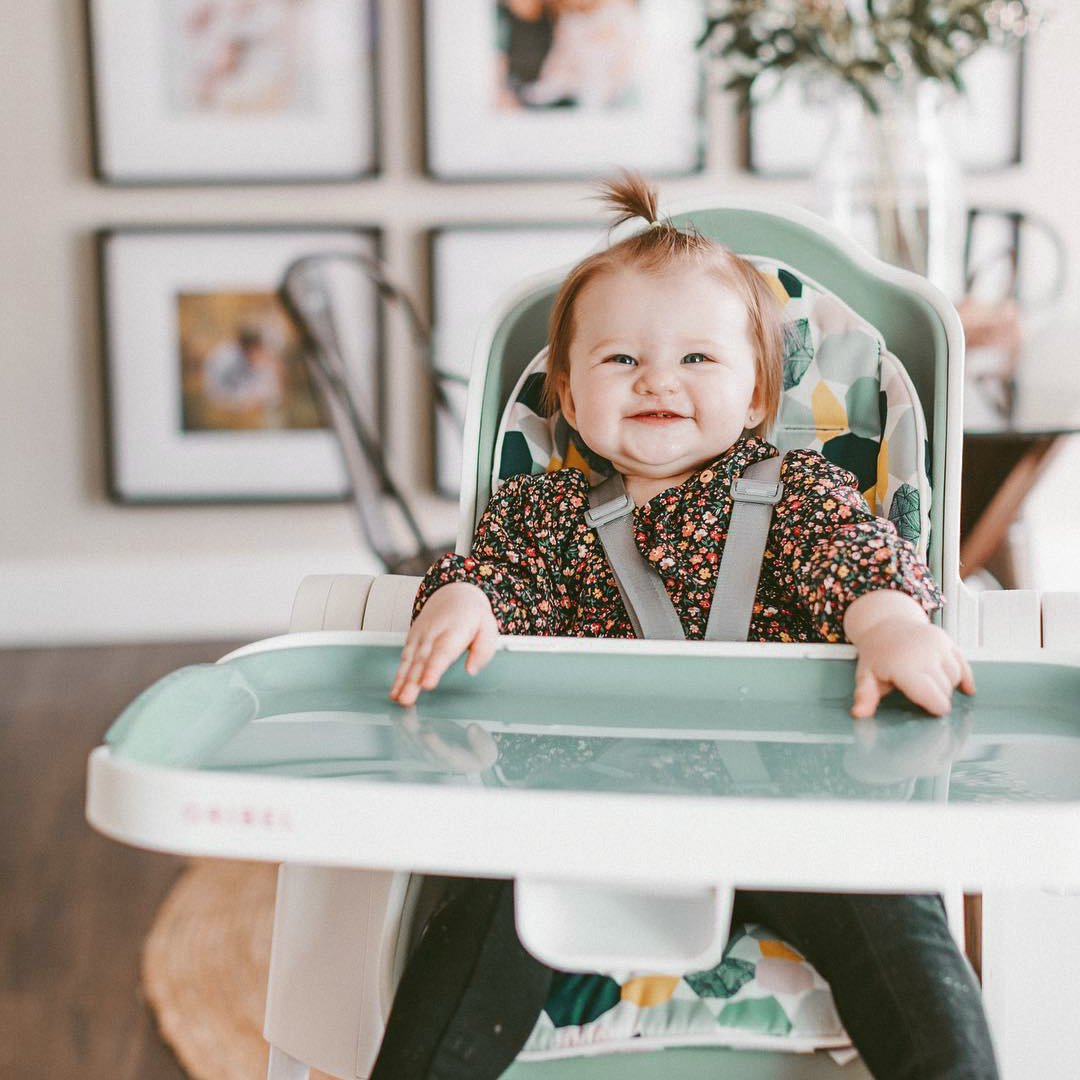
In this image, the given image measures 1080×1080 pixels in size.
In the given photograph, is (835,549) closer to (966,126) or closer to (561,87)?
(561,87)

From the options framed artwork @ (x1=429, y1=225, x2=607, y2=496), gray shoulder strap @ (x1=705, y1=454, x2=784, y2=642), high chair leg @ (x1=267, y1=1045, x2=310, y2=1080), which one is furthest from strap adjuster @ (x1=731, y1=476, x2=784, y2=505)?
framed artwork @ (x1=429, y1=225, x2=607, y2=496)

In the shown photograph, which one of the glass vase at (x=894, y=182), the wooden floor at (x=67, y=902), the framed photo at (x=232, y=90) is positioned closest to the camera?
the wooden floor at (x=67, y=902)

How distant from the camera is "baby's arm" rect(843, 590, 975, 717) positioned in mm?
817

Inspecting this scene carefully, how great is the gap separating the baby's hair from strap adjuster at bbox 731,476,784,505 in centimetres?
12

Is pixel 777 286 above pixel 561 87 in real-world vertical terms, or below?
below

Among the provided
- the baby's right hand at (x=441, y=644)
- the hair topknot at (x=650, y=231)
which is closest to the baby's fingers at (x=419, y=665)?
the baby's right hand at (x=441, y=644)

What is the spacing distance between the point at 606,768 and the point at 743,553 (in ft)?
1.43

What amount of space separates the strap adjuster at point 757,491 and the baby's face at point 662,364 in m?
0.06

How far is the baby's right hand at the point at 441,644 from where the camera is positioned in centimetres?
89

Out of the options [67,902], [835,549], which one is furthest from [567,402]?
[67,902]

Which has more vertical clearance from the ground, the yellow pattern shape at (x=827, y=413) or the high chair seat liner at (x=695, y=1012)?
the yellow pattern shape at (x=827, y=413)

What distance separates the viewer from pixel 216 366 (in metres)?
3.04

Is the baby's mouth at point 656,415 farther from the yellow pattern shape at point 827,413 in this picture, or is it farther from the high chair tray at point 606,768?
the high chair tray at point 606,768

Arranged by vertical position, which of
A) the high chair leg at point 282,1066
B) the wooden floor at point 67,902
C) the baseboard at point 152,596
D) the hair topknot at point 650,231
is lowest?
the wooden floor at point 67,902
